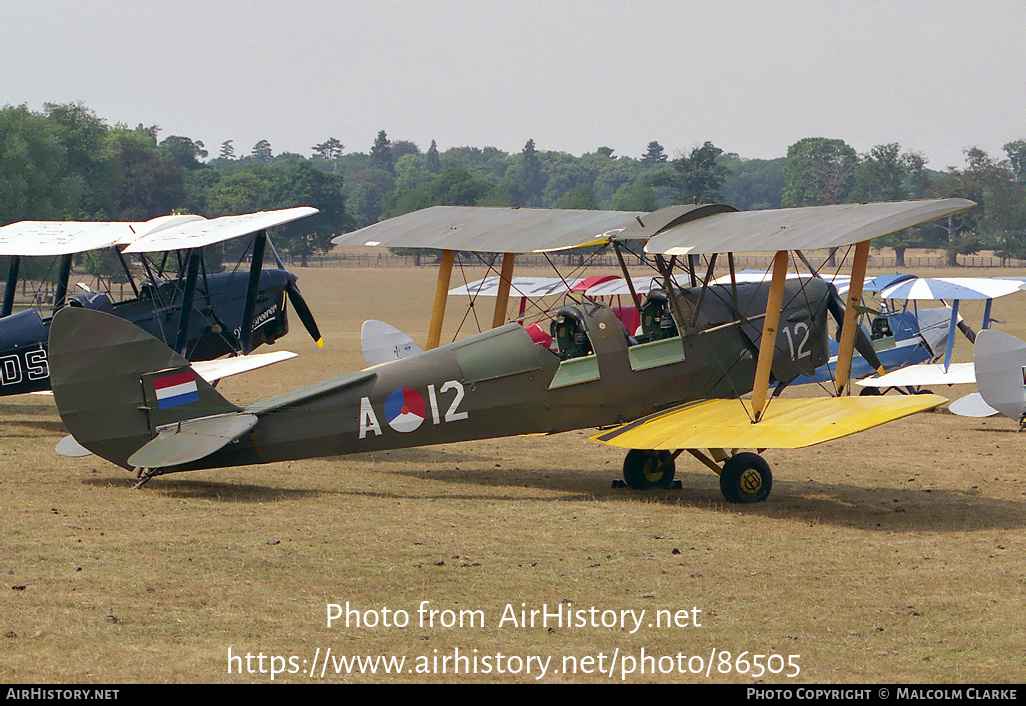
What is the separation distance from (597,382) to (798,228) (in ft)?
7.37

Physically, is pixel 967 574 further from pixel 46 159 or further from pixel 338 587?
pixel 46 159

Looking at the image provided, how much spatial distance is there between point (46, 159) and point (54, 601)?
198 ft

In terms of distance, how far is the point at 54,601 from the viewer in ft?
21.3

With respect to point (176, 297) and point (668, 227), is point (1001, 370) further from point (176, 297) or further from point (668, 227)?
point (176, 297)

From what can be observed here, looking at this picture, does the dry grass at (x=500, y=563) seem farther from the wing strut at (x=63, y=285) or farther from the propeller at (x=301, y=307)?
the propeller at (x=301, y=307)

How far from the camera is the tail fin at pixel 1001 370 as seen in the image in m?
12.5

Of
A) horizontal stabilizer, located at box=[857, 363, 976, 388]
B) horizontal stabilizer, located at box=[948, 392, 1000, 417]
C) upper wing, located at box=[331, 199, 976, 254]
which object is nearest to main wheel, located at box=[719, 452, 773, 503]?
upper wing, located at box=[331, 199, 976, 254]

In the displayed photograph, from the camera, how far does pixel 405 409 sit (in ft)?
31.7

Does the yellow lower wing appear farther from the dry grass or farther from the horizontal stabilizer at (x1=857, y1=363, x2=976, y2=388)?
the horizontal stabilizer at (x1=857, y1=363, x2=976, y2=388)

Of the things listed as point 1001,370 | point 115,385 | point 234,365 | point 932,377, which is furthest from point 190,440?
point 932,377

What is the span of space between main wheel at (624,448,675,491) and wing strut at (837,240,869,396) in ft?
5.76

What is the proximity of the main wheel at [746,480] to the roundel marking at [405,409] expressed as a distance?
9.02 ft

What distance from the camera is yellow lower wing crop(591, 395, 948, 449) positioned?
8875mm
